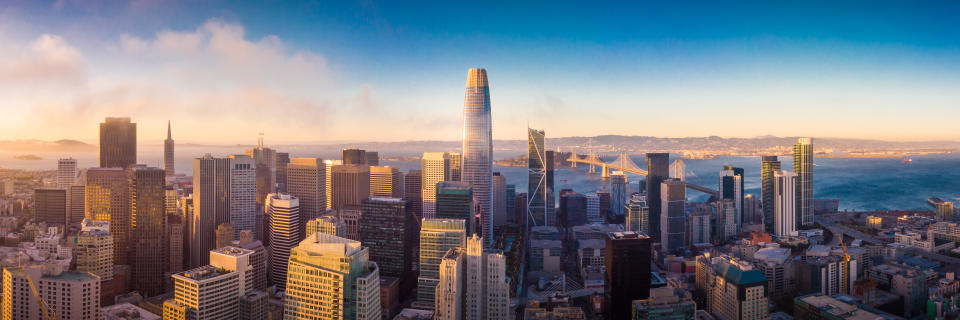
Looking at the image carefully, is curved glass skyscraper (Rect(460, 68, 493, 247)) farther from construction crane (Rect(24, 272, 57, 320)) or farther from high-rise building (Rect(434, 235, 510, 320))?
construction crane (Rect(24, 272, 57, 320))

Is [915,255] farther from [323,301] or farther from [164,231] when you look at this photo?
[164,231]

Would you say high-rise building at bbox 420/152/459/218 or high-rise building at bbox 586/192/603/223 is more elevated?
high-rise building at bbox 420/152/459/218

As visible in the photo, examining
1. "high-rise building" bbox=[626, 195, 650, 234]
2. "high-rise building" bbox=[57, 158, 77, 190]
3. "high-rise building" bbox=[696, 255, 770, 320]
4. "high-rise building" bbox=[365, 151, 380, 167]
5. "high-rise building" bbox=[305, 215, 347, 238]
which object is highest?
"high-rise building" bbox=[365, 151, 380, 167]

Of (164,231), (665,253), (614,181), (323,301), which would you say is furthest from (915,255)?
(164,231)

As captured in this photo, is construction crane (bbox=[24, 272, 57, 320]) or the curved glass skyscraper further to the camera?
the curved glass skyscraper

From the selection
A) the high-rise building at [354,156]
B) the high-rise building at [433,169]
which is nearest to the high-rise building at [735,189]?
the high-rise building at [433,169]

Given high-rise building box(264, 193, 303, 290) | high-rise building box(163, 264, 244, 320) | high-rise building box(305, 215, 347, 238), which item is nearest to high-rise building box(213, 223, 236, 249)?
high-rise building box(264, 193, 303, 290)
